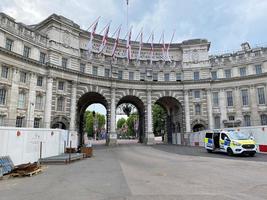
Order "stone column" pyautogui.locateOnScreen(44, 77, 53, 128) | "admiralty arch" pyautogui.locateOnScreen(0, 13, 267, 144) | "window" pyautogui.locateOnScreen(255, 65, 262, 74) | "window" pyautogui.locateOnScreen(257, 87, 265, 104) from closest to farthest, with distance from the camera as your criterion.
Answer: "admiralty arch" pyautogui.locateOnScreen(0, 13, 267, 144) → "stone column" pyautogui.locateOnScreen(44, 77, 53, 128) → "window" pyautogui.locateOnScreen(257, 87, 265, 104) → "window" pyautogui.locateOnScreen(255, 65, 262, 74)

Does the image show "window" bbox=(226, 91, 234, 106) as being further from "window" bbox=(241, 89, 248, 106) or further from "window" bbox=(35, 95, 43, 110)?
"window" bbox=(35, 95, 43, 110)

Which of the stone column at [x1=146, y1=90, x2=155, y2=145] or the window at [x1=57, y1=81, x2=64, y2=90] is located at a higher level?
the window at [x1=57, y1=81, x2=64, y2=90]

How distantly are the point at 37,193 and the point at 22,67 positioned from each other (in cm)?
2575

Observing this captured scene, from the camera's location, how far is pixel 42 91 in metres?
32.3

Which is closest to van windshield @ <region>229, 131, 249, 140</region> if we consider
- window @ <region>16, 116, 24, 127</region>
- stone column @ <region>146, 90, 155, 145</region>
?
stone column @ <region>146, 90, 155, 145</region>

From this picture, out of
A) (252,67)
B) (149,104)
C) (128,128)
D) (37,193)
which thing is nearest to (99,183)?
(37,193)

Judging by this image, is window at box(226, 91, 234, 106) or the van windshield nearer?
the van windshield

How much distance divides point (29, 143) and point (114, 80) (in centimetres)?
2643

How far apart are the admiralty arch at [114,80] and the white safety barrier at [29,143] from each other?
1054 centimetres

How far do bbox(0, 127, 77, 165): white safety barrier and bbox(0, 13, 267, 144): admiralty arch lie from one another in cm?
1054

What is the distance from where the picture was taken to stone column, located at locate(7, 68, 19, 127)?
27.3 m

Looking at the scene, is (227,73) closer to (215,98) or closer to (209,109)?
(215,98)

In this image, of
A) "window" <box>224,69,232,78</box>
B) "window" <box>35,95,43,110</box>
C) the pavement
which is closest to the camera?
the pavement

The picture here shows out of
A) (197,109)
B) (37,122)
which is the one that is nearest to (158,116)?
(197,109)
